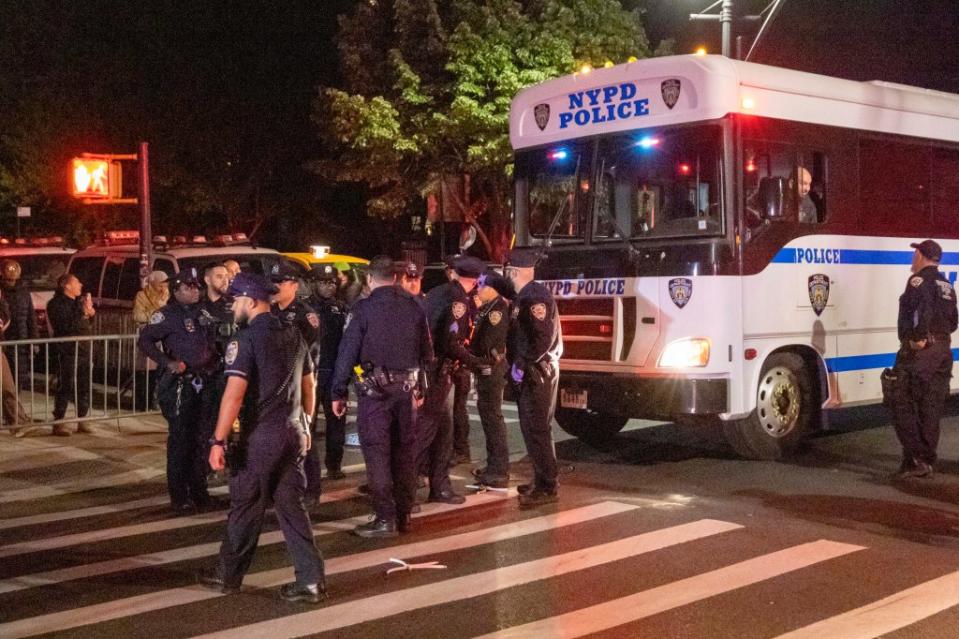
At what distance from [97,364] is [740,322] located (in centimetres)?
716

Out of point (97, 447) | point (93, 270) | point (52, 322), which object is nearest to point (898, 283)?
point (97, 447)

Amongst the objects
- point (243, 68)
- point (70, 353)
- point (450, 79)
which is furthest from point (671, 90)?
point (243, 68)

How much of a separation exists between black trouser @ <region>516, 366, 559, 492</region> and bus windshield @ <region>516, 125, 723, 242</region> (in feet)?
6.25

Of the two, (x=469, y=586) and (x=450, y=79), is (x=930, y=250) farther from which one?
(x=450, y=79)

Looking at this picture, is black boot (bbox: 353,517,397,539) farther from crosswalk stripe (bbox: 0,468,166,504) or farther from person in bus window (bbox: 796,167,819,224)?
person in bus window (bbox: 796,167,819,224)

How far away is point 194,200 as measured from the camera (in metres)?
32.2

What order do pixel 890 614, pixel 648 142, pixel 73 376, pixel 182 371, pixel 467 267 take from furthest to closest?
pixel 73 376 → pixel 648 142 → pixel 467 267 → pixel 182 371 → pixel 890 614

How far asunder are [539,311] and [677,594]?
9.01 feet

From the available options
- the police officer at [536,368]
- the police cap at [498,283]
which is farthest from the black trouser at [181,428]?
the police officer at [536,368]

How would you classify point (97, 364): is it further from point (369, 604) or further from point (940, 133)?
point (940, 133)

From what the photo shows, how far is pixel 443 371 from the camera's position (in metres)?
8.55

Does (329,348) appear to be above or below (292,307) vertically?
below

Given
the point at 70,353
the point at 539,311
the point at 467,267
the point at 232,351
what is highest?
the point at 467,267

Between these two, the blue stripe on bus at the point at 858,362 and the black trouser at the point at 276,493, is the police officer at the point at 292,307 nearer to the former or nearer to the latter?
the black trouser at the point at 276,493
